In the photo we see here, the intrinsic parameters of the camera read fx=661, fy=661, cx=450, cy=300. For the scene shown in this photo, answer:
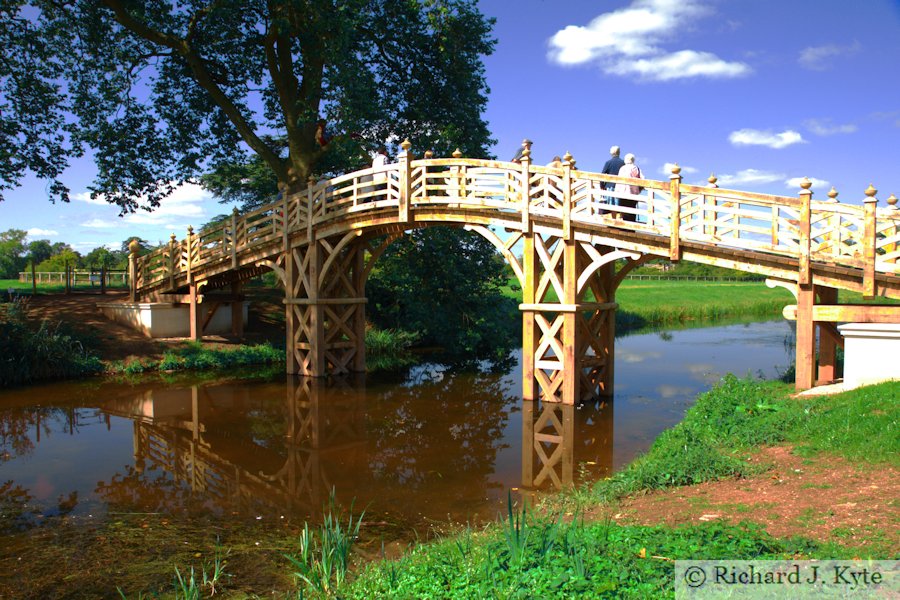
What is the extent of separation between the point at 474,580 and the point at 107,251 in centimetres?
6526

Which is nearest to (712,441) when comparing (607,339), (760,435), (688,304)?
(760,435)

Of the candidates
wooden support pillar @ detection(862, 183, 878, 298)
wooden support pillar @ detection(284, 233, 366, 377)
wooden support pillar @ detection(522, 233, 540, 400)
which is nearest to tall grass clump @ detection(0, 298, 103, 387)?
wooden support pillar @ detection(284, 233, 366, 377)

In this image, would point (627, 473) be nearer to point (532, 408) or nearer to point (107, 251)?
point (532, 408)

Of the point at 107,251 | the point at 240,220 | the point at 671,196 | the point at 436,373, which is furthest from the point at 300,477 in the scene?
the point at 107,251

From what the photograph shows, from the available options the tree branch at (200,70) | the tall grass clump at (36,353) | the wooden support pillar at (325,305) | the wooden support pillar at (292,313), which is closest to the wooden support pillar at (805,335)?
the wooden support pillar at (325,305)

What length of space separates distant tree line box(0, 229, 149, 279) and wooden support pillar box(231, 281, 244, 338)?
58.2 feet

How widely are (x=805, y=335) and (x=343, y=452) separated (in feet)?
24.5

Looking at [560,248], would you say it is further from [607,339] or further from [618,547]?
[618,547]

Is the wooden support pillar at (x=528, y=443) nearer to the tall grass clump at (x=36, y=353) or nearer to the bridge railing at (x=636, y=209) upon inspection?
the bridge railing at (x=636, y=209)

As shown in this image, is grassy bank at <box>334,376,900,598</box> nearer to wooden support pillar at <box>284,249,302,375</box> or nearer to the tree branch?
wooden support pillar at <box>284,249,302,375</box>

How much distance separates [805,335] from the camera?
10266 mm

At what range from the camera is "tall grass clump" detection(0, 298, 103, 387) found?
55.2 ft

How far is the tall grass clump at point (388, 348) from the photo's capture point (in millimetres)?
20131

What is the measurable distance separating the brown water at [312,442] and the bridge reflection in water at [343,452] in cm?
4
